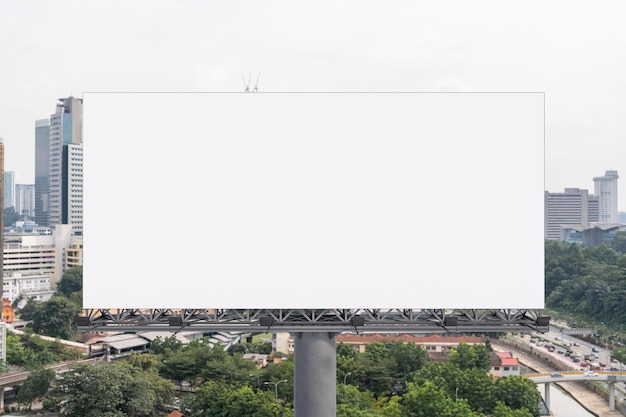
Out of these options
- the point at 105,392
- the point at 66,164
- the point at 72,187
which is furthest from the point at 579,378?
the point at 66,164

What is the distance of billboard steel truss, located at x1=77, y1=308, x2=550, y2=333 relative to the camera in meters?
11.9

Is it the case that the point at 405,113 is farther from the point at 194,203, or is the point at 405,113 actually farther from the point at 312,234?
the point at 194,203

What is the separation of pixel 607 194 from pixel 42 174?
14483 cm

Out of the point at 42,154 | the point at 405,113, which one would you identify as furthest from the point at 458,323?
the point at 42,154

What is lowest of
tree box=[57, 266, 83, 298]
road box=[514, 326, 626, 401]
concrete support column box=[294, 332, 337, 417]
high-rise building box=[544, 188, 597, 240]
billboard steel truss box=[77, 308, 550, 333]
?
road box=[514, 326, 626, 401]

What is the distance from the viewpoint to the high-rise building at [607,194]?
515ft

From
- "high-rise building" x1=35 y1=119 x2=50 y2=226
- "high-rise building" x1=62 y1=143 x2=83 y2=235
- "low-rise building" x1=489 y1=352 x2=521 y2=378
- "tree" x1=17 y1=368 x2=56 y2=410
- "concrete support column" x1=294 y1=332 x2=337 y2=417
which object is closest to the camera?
"concrete support column" x1=294 y1=332 x2=337 y2=417

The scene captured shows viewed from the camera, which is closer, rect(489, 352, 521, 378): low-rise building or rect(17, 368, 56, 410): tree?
rect(17, 368, 56, 410): tree

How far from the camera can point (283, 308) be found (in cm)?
1185

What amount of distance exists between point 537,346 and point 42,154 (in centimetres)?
12117

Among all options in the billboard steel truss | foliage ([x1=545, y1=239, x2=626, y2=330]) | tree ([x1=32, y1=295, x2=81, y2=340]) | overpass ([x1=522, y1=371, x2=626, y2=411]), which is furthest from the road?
tree ([x1=32, y1=295, x2=81, y2=340])

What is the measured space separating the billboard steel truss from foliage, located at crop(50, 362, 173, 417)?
1458 centimetres

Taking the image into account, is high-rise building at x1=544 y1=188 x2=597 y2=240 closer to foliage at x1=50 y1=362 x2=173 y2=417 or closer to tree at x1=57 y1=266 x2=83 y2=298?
tree at x1=57 y1=266 x2=83 y2=298

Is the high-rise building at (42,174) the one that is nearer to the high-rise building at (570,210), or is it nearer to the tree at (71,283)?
the tree at (71,283)
